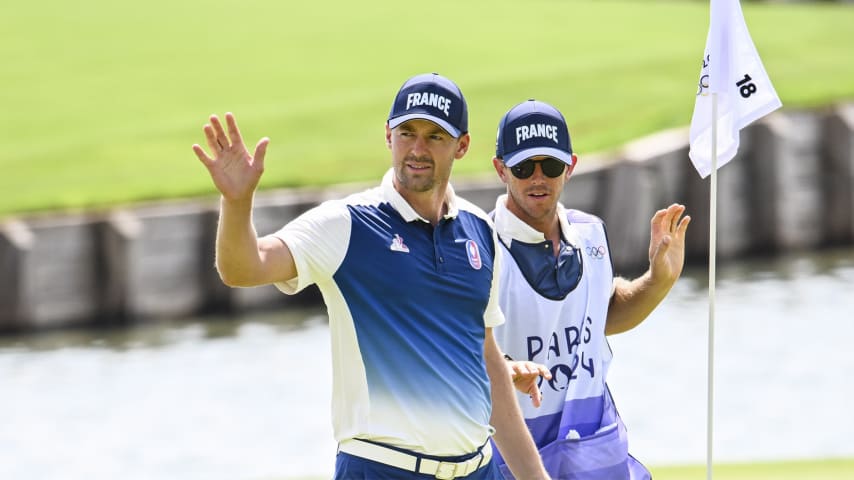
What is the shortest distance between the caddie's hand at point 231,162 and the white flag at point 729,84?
2.28 meters

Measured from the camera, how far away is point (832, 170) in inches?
814

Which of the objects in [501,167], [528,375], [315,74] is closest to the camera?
[528,375]

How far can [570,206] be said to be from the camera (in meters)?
18.5

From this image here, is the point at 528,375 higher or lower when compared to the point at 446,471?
higher

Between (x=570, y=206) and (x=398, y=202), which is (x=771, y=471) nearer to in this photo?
(x=398, y=202)

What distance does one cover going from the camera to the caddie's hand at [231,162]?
4195mm

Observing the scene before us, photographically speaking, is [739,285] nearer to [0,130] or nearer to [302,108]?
[302,108]

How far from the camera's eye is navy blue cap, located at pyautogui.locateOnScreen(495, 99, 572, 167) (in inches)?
216

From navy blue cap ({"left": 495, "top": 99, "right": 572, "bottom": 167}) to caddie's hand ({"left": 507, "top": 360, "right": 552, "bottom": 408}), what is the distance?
2.53 feet

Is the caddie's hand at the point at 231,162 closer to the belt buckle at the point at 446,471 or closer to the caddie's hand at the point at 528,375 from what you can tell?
the belt buckle at the point at 446,471

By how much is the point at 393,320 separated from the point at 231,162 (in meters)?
0.71

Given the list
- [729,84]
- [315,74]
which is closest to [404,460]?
[729,84]

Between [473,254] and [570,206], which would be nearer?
[473,254]

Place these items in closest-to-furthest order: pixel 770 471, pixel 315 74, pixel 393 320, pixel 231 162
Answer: pixel 231 162 → pixel 393 320 → pixel 770 471 → pixel 315 74
